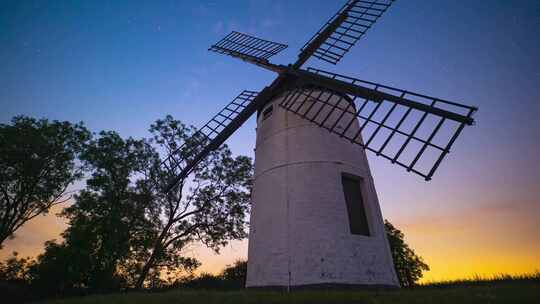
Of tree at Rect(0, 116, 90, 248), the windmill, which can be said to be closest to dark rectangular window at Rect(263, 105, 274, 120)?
the windmill

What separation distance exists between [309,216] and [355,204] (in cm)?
200

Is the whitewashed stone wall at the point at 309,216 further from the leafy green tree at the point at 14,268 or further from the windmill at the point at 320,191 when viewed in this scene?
the leafy green tree at the point at 14,268

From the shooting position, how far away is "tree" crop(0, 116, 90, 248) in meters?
15.9

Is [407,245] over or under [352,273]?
over

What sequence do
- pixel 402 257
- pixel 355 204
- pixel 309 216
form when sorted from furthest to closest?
pixel 402 257
pixel 355 204
pixel 309 216

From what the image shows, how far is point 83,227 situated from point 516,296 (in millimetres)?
19141

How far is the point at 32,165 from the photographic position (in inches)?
647

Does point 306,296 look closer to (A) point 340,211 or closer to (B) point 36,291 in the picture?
(A) point 340,211

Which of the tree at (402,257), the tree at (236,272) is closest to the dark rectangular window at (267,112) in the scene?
the tree at (236,272)

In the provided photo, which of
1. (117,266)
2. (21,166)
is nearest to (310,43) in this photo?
(117,266)

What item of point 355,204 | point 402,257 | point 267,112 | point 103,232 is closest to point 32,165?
point 103,232

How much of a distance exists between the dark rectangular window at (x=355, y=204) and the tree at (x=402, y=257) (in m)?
23.3

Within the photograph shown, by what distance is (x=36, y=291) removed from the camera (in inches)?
550

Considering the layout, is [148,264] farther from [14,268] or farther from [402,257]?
[402,257]
